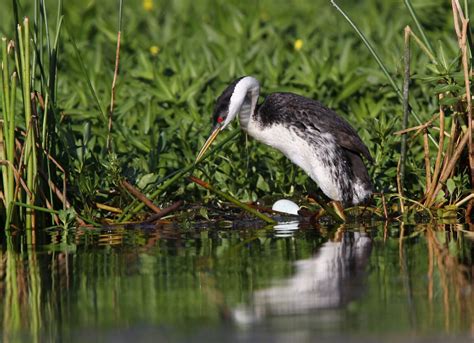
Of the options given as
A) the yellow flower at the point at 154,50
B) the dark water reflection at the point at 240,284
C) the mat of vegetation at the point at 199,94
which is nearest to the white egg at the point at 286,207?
the mat of vegetation at the point at 199,94

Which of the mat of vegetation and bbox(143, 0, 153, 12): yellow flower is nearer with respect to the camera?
the mat of vegetation

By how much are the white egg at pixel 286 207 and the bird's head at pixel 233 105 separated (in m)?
0.57

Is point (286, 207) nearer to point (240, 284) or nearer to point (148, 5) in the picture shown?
point (240, 284)

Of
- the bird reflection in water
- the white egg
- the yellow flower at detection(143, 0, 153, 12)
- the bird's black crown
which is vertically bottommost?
the bird reflection in water

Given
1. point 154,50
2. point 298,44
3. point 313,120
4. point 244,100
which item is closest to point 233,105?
point 244,100

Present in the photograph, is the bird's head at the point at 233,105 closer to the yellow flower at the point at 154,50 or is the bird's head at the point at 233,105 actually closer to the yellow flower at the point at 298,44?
the yellow flower at the point at 298,44

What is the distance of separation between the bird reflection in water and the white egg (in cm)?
123

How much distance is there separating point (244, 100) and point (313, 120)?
0.52m

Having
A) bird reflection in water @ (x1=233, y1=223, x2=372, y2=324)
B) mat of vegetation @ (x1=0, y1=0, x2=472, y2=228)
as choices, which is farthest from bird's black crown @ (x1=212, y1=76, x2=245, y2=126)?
bird reflection in water @ (x1=233, y1=223, x2=372, y2=324)

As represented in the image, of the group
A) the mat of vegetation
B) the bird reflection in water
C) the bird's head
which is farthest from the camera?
the bird's head

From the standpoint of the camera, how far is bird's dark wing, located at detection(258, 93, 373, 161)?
8.00m

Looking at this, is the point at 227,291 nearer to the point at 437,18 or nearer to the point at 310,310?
the point at 310,310

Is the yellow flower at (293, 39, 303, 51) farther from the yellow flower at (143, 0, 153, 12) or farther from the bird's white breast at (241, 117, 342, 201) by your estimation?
the bird's white breast at (241, 117, 342, 201)

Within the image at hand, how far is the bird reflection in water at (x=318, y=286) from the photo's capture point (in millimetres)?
4965
